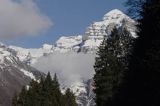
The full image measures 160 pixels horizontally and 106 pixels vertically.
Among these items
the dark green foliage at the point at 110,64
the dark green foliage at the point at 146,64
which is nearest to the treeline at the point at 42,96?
the dark green foliage at the point at 110,64

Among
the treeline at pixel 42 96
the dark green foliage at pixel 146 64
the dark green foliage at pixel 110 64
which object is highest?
the treeline at pixel 42 96

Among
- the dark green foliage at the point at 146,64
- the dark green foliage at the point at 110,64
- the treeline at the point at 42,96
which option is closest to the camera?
the dark green foliage at the point at 146,64

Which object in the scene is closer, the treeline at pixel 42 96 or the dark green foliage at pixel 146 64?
the dark green foliage at pixel 146 64

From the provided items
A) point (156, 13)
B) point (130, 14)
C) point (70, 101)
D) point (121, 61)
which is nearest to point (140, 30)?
point (130, 14)

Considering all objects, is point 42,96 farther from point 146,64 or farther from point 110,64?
point 146,64

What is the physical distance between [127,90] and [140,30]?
4083mm

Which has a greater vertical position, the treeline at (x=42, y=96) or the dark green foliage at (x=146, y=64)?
the treeline at (x=42, y=96)

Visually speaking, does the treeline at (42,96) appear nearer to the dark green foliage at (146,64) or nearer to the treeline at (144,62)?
the treeline at (144,62)

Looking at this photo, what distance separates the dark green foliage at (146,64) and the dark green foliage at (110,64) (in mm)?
21471

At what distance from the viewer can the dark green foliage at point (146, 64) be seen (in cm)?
3222

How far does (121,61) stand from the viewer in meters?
61.6

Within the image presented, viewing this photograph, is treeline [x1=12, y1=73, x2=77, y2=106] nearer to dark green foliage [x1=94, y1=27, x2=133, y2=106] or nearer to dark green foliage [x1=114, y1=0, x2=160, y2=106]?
dark green foliage [x1=94, y1=27, x2=133, y2=106]

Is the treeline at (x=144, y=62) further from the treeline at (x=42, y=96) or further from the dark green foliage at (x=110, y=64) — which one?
the treeline at (x=42, y=96)

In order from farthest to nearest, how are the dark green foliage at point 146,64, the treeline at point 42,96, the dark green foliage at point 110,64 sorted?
the treeline at point 42,96, the dark green foliage at point 110,64, the dark green foliage at point 146,64
